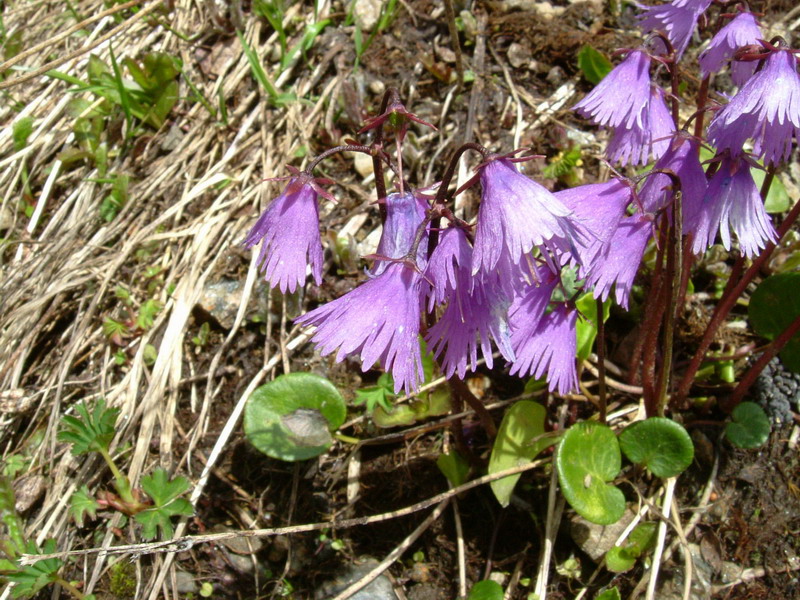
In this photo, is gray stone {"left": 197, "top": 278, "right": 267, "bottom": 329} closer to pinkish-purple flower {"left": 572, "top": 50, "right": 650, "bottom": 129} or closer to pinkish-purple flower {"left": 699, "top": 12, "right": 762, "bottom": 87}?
pinkish-purple flower {"left": 572, "top": 50, "right": 650, "bottom": 129}

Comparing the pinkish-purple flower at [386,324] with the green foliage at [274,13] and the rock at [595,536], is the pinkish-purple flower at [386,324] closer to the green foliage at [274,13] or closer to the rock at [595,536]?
the rock at [595,536]

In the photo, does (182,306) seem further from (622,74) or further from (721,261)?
(721,261)

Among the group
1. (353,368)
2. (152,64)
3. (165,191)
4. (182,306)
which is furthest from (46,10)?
(353,368)

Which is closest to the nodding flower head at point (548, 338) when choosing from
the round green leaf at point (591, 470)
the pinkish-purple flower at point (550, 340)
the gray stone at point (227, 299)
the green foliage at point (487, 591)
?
the pinkish-purple flower at point (550, 340)

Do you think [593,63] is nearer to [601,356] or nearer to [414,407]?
[601,356]

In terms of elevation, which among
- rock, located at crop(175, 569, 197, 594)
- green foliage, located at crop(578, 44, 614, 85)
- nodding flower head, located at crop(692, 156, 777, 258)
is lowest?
rock, located at crop(175, 569, 197, 594)

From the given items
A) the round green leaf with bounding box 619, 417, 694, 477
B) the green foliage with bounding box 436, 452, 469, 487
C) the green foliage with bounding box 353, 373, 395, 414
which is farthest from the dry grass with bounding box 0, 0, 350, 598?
the round green leaf with bounding box 619, 417, 694, 477
